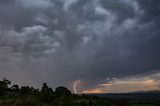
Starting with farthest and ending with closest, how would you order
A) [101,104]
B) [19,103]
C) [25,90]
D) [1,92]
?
[25,90]
[1,92]
[101,104]
[19,103]

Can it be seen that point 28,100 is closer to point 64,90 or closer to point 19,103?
point 19,103

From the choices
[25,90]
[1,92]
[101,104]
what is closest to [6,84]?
[25,90]

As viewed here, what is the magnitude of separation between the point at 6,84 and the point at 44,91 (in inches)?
1495

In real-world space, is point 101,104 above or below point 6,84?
below

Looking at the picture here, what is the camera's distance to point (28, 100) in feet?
300

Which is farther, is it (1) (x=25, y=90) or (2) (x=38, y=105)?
(1) (x=25, y=90)

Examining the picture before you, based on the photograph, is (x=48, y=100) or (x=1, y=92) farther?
(x=1, y=92)

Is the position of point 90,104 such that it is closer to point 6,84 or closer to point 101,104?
point 101,104

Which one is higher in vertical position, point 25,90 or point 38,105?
point 25,90

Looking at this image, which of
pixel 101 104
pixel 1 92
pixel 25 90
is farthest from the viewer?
pixel 25 90

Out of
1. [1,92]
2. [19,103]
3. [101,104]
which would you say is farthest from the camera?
[1,92]

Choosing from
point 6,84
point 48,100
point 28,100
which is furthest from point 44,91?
point 28,100

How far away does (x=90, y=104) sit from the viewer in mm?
100000

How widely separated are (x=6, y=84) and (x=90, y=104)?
272 feet
